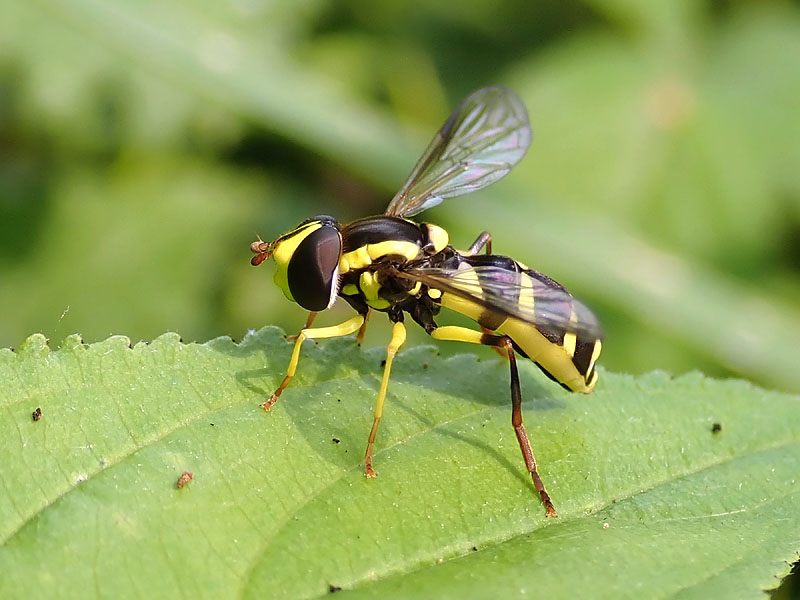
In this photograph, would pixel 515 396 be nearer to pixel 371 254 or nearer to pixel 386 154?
pixel 371 254

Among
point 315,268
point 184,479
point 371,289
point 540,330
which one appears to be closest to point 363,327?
point 371,289

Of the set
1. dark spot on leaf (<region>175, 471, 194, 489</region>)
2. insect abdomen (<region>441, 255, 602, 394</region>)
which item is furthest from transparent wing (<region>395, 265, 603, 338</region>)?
dark spot on leaf (<region>175, 471, 194, 489</region>)

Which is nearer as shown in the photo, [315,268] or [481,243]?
[315,268]

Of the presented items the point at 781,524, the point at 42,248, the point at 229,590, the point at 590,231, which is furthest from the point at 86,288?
the point at 781,524

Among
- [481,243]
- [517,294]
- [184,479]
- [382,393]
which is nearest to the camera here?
[184,479]

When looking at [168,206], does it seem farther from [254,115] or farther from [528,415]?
[528,415]

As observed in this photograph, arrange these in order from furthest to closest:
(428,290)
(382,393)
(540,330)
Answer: (428,290) → (540,330) → (382,393)
